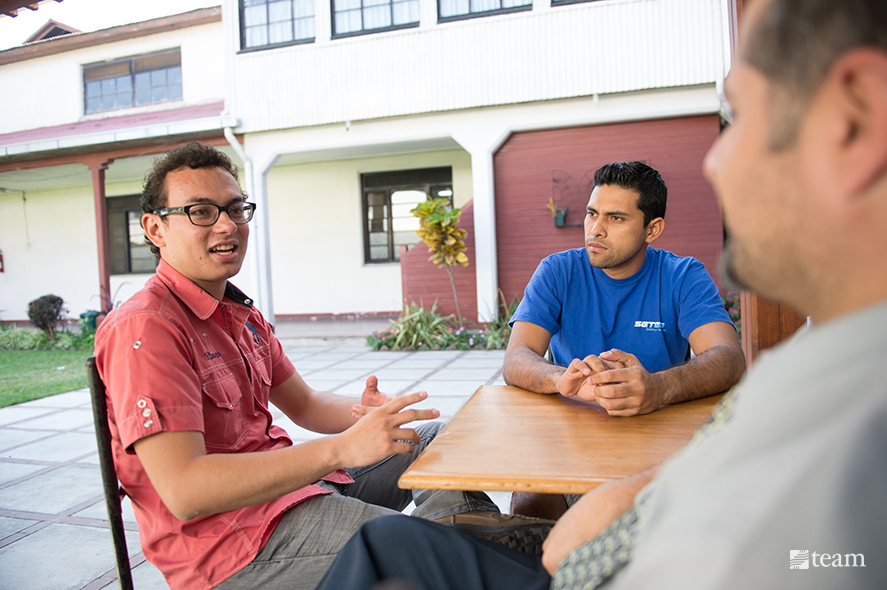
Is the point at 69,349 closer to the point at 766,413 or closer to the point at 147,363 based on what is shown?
the point at 147,363

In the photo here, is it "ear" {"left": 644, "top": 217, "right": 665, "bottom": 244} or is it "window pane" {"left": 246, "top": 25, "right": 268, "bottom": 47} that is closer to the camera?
"ear" {"left": 644, "top": 217, "right": 665, "bottom": 244}

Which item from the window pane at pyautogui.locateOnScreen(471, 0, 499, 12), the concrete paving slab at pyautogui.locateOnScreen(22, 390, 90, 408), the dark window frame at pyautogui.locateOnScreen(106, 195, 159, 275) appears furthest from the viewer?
the dark window frame at pyautogui.locateOnScreen(106, 195, 159, 275)

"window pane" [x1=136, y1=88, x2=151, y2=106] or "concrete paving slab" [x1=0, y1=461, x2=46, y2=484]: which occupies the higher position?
"window pane" [x1=136, y1=88, x2=151, y2=106]

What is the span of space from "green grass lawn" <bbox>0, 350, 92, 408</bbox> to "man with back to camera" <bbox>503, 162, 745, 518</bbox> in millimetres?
5314

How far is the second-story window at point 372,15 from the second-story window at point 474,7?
0.43 metres

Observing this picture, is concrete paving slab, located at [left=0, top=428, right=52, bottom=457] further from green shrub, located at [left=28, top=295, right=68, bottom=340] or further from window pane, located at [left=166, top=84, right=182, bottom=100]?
window pane, located at [left=166, top=84, right=182, bottom=100]

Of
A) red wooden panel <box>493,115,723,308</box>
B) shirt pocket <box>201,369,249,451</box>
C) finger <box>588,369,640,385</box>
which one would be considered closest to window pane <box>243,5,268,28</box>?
red wooden panel <box>493,115,723,308</box>

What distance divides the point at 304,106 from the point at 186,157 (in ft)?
24.8

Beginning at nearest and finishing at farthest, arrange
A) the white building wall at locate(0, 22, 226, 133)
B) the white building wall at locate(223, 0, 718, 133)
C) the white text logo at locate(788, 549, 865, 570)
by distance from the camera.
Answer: the white text logo at locate(788, 549, 865, 570)
the white building wall at locate(223, 0, 718, 133)
the white building wall at locate(0, 22, 226, 133)

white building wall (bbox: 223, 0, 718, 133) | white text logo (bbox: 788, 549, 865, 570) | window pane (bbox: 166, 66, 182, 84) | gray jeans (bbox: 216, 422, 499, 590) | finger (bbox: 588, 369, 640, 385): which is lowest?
gray jeans (bbox: 216, 422, 499, 590)

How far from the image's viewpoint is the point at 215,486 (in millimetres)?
1185

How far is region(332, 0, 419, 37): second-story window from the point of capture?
27.3ft

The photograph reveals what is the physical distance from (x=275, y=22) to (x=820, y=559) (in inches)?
391

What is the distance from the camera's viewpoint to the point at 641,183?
2.31 metres
